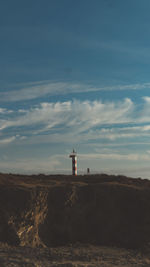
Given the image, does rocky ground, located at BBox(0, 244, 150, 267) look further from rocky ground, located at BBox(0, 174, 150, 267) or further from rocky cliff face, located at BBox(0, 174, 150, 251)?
rocky cliff face, located at BBox(0, 174, 150, 251)

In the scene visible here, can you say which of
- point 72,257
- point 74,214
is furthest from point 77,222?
point 72,257

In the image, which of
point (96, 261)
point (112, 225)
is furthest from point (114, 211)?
point (96, 261)

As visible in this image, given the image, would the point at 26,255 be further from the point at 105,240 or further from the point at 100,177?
the point at 100,177

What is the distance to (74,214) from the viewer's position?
1602 cm

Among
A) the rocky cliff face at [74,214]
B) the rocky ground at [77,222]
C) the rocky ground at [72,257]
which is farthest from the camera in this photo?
the rocky cliff face at [74,214]

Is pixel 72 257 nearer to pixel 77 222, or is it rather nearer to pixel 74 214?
pixel 77 222

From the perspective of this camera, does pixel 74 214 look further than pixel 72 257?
Yes

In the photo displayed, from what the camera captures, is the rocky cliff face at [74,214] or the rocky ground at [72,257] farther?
the rocky cliff face at [74,214]

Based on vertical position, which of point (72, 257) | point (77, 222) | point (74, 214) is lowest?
point (72, 257)

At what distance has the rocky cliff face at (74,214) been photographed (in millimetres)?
14789

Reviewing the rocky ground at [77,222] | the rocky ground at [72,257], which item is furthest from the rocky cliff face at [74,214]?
the rocky ground at [72,257]

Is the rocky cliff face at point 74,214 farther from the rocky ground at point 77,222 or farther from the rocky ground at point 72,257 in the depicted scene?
the rocky ground at point 72,257

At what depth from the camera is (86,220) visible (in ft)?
53.2

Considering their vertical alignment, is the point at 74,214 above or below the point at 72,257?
above
